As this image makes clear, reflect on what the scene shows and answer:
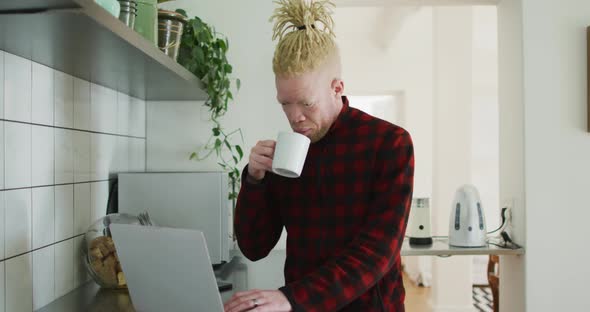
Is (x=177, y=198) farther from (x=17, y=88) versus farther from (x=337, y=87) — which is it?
(x=337, y=87)

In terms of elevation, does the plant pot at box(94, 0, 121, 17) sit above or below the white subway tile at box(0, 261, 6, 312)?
above

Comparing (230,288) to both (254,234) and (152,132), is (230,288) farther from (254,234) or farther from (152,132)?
(152,132)

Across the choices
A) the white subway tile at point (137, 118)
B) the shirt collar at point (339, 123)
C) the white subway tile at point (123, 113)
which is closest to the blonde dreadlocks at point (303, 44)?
the shirt collar at point (339, 123)

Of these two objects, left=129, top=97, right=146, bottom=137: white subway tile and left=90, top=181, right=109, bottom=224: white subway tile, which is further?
left=129, top=97, right=146, bottom=137: white subway tile

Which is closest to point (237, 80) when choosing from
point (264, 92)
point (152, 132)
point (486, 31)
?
point (264, 92)

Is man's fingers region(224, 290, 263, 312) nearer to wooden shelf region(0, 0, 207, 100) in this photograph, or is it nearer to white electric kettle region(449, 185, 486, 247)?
wooden shelf region(0, 0, 207, 100)

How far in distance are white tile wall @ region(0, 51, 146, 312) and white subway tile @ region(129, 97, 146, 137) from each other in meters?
0.21

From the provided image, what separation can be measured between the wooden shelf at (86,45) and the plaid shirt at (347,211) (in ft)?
1.26

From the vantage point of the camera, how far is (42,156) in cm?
136

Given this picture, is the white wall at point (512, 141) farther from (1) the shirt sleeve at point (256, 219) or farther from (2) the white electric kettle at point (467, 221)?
(1) the shirt sleeve at point (256, 219)

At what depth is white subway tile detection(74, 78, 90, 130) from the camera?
1561 millimetres

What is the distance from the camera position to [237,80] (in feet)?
7.03

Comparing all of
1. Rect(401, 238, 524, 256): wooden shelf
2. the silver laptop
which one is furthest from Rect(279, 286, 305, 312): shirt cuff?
Rect(401, 238, 524, 256): wooden shelf

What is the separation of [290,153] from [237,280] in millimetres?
764
